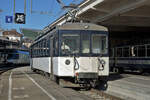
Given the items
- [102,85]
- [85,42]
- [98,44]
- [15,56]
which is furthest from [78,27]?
[15,56]

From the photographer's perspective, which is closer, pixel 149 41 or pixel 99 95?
pixel 99 95

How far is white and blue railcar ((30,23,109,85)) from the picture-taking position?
36.4 feet

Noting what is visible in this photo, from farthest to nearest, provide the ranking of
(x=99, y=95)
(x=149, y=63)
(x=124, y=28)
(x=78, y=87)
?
(x=124, y=28), (x=149, y=63), (x=78, y=87), (x=99, y=95)

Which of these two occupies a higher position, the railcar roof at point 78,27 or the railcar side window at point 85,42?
the railcar roof at point 78,27

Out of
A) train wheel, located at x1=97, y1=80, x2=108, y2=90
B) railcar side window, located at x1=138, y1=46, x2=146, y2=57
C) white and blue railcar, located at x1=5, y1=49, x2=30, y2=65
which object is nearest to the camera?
train wheel, located at x1=97, y1=80, x2=108, y2=90

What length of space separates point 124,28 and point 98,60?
706 inches

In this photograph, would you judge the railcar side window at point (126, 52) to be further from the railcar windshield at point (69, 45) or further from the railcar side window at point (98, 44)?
the railcar windshield at point (69, 45)

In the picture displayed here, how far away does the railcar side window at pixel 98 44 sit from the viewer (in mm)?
11555

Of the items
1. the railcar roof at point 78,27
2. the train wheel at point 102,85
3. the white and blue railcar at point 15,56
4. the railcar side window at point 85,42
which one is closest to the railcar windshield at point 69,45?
the railcar side window at point 85,42

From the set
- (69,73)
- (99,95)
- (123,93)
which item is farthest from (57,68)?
(123,93)

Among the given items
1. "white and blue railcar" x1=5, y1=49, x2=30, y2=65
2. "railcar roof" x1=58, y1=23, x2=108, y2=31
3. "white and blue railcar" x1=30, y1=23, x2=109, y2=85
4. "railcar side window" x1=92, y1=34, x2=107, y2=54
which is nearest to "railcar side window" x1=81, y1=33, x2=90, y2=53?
"white and blue railcar" x1=30, y1=23, x2=109, y2=85

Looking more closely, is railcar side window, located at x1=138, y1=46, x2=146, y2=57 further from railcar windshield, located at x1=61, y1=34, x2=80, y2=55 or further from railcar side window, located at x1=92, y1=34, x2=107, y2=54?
railcar windshield, located at x1=61, y1=34, x2=80, y2=55

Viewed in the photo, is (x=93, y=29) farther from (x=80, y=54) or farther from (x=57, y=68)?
(x=57, y=68)

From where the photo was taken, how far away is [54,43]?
40.2 feet
